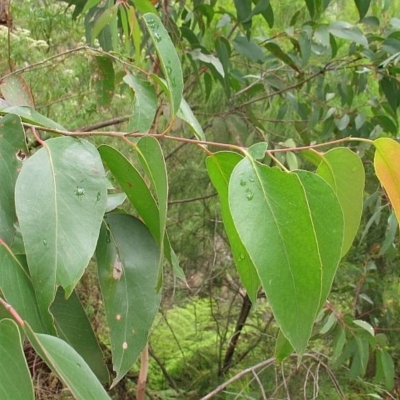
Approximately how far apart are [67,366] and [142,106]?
13.3 inches

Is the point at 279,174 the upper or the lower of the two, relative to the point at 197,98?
upper

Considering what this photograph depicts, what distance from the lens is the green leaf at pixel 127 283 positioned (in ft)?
1.43

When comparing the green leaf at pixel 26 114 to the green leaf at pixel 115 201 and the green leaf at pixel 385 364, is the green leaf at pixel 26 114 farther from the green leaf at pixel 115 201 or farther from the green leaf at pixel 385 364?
the green leaf at pixel 385 364

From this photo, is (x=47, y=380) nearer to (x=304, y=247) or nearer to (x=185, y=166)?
(x=185, y=166)

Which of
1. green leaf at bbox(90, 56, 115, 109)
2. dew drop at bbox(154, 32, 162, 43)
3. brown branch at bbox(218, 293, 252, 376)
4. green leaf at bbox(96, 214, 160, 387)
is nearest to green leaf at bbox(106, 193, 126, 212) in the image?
green leaf at bbox(96, 214, 160, 387)

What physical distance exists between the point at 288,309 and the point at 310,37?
1.28 metres

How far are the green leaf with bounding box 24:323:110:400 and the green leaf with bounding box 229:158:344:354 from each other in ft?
0.37

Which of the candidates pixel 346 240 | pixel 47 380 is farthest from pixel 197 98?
pixel 346 240

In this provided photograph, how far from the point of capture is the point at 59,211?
0.38 m

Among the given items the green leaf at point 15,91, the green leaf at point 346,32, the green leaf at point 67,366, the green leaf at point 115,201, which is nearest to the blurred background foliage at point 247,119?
the green leaf at point 346,32

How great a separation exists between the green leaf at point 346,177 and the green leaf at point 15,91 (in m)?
0.41

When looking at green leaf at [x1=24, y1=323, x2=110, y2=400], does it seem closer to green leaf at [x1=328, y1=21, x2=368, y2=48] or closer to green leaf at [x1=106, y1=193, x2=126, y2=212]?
green leaf at [x1=106, y1=193, x2=126, y2=212]

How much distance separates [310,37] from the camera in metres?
1.52

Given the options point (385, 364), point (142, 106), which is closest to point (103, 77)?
point (142, 106)
